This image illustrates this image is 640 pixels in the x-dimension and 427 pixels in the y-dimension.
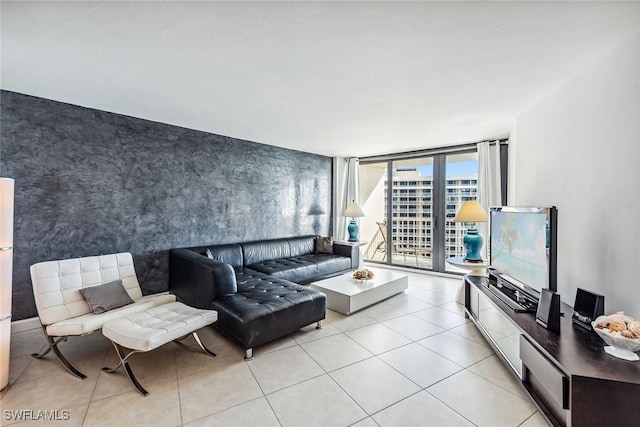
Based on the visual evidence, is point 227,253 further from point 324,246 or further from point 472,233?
point 472,233

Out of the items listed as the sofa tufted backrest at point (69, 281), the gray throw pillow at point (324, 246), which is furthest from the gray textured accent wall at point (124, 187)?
the gray throw pillow at point (324, 246)

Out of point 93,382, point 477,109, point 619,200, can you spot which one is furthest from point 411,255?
point 93,382

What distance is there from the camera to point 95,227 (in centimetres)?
314

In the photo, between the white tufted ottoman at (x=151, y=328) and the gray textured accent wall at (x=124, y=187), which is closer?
the white tufted ottoman at (x=151, y=328)

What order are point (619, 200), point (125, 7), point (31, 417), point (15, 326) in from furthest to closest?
point (15, 326) < point (619, 200) < point (31, 417) < point (125, 7)

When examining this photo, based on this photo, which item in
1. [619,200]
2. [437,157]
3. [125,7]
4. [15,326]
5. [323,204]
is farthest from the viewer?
[323,204]

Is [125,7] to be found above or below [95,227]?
above

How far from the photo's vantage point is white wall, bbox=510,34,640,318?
1721 millimetres

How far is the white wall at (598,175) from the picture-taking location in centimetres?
172

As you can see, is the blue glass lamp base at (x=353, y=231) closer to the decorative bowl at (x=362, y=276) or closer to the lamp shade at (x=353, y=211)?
the lamp shade at (x=353, y=211)

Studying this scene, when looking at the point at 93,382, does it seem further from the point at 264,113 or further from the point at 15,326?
the point at 264,113

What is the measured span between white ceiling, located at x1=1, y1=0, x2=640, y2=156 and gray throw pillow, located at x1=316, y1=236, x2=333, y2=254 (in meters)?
2.48

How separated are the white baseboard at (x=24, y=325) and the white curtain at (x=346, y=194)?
15.5 feet

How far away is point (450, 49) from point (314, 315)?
8.29 feet
